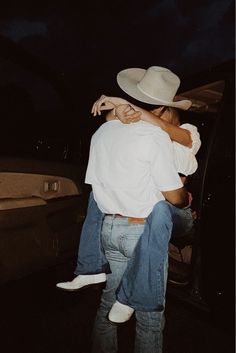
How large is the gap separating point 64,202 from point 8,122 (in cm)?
72

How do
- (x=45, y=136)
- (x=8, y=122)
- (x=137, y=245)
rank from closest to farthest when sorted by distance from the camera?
(x=137, y=245) < (x=8, y=122) < (x=45, y=136)

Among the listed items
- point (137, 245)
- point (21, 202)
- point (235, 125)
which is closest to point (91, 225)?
point (137, 245)

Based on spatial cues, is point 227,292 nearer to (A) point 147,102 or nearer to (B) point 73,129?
(A) point 147,102

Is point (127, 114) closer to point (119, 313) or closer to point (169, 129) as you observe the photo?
point (169, 129)

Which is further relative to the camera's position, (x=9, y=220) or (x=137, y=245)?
(x=9, y=220)

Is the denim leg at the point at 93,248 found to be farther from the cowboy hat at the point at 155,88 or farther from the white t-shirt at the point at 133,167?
the cowboy hat at the point at 155,88

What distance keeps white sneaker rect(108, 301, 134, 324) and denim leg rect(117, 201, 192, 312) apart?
0.28 ft

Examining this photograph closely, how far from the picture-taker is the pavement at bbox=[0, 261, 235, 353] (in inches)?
102

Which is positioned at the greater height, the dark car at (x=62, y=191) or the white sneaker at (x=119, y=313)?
the dark car at (x=62, y=191)

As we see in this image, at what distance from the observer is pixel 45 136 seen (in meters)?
2.93

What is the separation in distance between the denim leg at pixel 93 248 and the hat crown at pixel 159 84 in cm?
77

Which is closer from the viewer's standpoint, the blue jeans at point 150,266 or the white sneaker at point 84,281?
the blue jeans at point 150,266

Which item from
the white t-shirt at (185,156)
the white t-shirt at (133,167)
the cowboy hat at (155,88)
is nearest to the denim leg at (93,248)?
the white t-shirt at (133,167)

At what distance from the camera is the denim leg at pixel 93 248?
2256 mm
